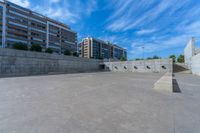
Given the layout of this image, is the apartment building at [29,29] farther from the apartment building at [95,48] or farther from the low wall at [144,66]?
the low wall at [144,66]

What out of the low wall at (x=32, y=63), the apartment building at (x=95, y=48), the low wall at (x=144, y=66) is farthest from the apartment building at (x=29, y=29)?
the low wall at (x=144, y=66)

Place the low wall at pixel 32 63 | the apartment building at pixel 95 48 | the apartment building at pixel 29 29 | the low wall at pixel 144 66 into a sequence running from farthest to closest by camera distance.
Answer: the apartment building at pixel 95 48, the apartment building at pixel 29 29, the low wall at pixel 144 66, the low wall at pixel 32 63

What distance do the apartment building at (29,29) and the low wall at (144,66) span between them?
3035cm

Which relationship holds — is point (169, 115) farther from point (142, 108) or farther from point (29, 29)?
point (29, 29)

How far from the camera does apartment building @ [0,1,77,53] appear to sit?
3483cm

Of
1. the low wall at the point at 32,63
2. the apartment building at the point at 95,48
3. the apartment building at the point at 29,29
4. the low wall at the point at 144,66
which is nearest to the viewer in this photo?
the low wall at the point at 32,63

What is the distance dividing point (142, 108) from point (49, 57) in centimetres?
1952

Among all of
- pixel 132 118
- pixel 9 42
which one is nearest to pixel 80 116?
pixel 132 118

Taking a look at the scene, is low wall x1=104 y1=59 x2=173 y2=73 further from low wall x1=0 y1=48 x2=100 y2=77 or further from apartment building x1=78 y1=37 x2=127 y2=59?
apartment building x1=78 y1=37 x2=127 y2=59

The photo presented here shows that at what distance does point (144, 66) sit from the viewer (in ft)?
84.9

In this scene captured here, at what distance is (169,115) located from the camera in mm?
2768

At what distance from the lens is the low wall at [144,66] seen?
23147 millimetres

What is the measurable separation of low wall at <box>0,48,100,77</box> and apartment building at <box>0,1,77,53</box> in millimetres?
25705

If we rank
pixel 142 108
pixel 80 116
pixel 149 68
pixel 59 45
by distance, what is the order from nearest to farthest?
pixel 80 116
pixel 142 108
pixel 149 68
pixel 59 45
